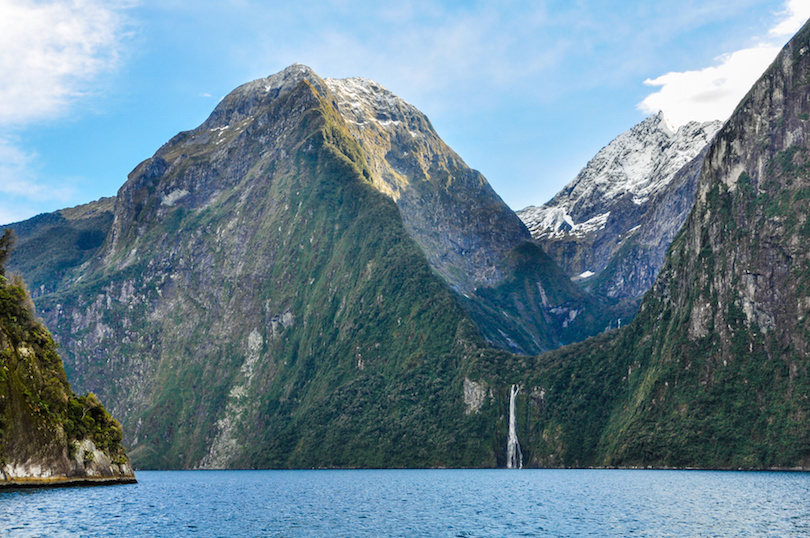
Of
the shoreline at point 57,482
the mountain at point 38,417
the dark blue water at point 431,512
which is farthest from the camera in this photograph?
the mountain at point 38,417

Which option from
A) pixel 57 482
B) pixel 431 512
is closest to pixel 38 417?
Result: pixel 57 482

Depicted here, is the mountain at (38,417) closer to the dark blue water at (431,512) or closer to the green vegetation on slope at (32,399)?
the green vegetation on slope at (32,399)

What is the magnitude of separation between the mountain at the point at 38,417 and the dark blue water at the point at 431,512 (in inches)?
140

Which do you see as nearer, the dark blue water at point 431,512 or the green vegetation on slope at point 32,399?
the dark blue water at point 431,512

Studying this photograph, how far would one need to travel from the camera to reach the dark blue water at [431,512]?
6762cm

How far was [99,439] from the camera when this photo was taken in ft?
372

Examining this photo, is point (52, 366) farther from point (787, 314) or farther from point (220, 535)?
point (787, 314)

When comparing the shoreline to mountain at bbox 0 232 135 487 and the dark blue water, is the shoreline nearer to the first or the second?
mountain at bbox 0 232 135 487

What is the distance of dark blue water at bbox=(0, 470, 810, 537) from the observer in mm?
67625

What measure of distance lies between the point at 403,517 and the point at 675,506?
33.6m

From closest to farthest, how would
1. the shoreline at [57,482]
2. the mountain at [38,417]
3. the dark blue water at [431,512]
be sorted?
the dark blue water at [431,512], the shoreline at [57,482], the mountain at [38,417]

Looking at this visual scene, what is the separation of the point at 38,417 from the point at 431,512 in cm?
5363

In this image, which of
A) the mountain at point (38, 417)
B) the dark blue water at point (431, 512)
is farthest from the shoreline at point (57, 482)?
the dark blue water at point (431, 512)

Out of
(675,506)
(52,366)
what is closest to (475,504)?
(675,506)
